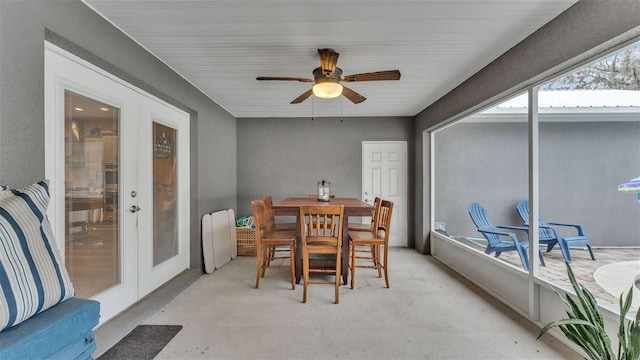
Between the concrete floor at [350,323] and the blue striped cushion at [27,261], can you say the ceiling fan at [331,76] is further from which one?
the concrete floor at [350,323]

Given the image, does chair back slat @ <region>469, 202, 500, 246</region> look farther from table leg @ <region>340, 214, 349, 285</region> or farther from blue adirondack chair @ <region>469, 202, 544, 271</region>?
table leg @ <region>340, 214, 349, 285</region>

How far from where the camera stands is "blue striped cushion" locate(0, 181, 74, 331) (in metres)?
0.97

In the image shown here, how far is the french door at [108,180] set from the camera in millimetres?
1761

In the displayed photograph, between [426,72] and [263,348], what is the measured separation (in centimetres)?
309

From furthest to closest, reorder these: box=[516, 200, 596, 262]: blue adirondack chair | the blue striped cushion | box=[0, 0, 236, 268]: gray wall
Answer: box=[516, 200, 596, 262]: blue adirondack chair, box=[0, 0, 236, 268]: gray wall, the blue striped cushion

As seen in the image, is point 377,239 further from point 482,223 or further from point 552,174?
point 552,174

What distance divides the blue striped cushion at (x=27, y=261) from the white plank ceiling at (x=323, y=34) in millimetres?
1444

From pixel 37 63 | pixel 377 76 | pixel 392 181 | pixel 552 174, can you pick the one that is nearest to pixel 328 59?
pixel 377 76

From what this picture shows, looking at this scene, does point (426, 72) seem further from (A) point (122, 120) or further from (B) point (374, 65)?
(A) point (122, 120)

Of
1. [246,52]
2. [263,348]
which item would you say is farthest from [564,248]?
[246,52]

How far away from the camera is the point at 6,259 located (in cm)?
98

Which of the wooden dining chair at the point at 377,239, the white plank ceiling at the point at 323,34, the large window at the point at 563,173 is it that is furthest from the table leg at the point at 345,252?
the white plank ceiling at the point at 323,34

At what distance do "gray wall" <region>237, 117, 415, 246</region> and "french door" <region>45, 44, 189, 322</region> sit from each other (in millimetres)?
1926

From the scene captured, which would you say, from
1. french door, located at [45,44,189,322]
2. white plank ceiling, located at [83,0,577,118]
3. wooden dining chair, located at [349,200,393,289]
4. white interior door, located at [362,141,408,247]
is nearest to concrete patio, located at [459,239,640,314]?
wooden dining chair, located at [349,200,393,289]
